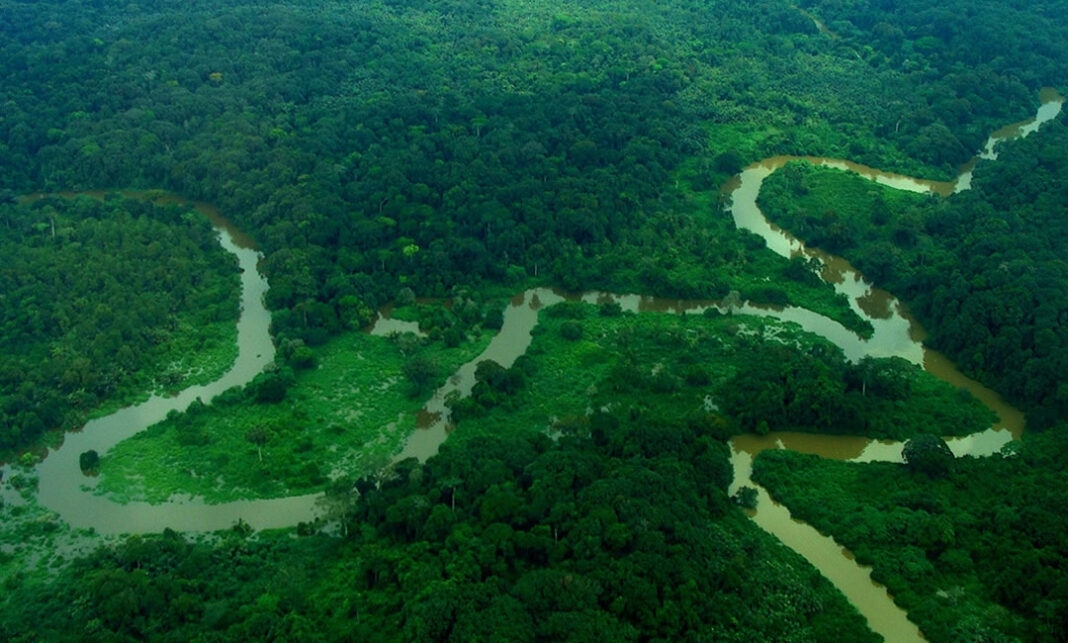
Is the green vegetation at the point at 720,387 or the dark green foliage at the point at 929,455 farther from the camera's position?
the green vegetation at the point at 720,387

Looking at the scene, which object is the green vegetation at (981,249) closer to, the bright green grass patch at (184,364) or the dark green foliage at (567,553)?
the dark green foliage at (567,553)

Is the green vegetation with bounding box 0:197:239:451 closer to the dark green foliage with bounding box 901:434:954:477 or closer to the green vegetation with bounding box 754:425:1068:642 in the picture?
the green vegetation with bounding box 754:425:1068:642

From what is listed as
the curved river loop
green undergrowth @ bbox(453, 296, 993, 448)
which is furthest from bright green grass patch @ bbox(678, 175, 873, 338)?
green undergrowth @ bbox(453, 296, 993, 448)

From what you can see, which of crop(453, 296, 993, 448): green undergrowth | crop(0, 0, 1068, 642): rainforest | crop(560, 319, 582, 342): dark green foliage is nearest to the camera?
crop(0, 0, 1068, 642): rainforest

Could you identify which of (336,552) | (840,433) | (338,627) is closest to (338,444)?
(336,552)

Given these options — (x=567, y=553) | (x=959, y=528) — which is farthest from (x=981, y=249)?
(x=567, y=553)

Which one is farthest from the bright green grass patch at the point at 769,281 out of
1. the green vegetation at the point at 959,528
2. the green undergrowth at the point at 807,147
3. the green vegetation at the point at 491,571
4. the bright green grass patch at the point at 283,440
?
the bright green grass patch at the point at 283,440
